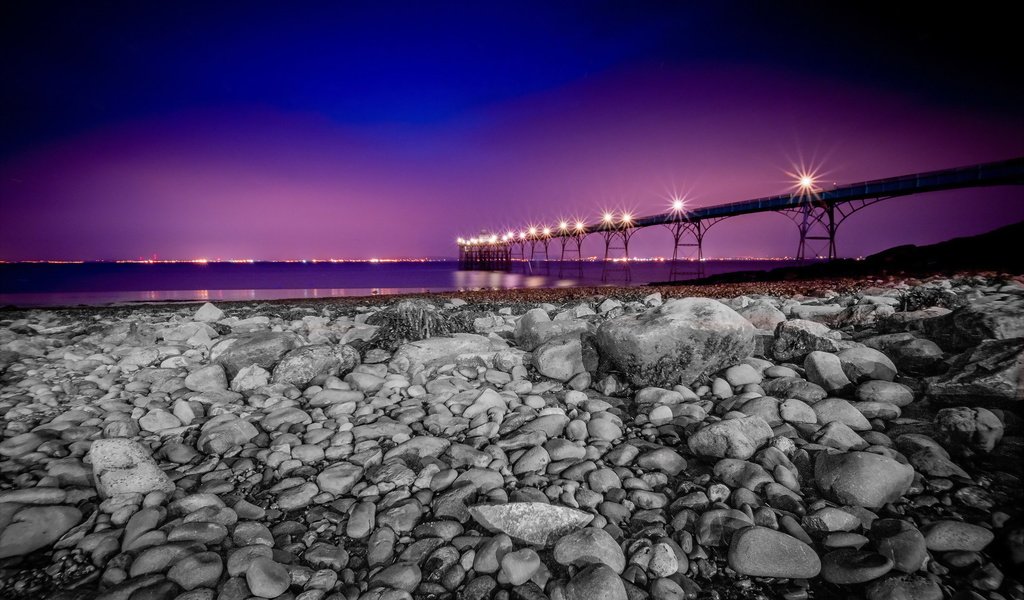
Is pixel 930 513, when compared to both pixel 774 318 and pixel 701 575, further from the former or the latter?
pixel 774 318

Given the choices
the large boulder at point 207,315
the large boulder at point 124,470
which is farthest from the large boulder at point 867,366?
the large boulder at point 207,315

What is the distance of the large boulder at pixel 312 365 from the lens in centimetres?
402

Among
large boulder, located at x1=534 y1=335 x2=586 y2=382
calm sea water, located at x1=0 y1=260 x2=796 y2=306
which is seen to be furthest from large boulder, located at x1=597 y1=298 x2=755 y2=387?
calm sea water, located at x1=0 y1=260 x2=796 y2=306

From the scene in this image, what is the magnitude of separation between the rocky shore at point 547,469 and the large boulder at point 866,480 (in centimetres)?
1

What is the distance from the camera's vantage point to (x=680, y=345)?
11.7 ft

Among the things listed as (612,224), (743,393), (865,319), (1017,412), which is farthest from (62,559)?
(612,224)

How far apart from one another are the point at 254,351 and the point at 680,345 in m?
4.39

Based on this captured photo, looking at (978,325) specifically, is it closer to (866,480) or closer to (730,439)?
(866,480)

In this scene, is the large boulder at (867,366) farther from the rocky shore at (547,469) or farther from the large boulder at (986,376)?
the large boulder at (986,376)

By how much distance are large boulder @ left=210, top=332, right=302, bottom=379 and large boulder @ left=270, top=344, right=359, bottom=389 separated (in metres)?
0.24

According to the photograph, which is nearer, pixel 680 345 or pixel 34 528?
pixel 34 528

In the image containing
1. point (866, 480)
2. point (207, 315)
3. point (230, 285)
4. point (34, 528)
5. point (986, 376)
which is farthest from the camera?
point (230, 285)

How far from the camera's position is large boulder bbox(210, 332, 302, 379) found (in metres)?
4.20

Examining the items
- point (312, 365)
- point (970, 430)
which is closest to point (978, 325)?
point (970, 430)
